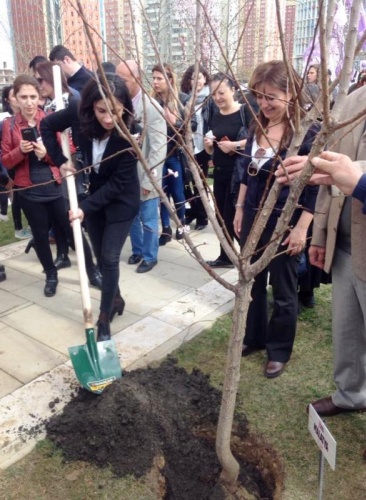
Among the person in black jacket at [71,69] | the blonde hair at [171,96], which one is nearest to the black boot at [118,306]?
the blonde hair at [171,96]

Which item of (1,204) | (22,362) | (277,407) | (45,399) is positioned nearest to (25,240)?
(1,204)

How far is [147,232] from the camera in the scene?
503 cm

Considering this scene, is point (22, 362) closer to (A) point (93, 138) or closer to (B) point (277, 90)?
(A) point (93, 138)

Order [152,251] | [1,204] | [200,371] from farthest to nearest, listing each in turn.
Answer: [1,204] < [152,251] < [200,371]

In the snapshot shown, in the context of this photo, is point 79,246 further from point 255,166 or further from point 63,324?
point 255,166

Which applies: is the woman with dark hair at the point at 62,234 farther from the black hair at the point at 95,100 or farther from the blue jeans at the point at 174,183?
the blue jeans at the point at 174,183

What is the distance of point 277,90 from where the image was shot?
2.60 meters

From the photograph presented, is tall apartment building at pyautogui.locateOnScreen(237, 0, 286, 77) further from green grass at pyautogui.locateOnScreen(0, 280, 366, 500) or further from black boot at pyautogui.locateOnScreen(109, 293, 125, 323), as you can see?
black boot at pyautogui.locateOnScreen(109, 293, 125, 323)

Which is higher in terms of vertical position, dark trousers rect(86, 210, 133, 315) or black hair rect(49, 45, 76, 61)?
black hair rect(49, 45, 76, 61)

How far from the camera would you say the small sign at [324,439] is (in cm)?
180

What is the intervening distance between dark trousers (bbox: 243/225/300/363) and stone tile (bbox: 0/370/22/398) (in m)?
1.61

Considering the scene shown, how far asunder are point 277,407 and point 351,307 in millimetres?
794

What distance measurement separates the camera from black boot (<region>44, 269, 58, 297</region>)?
14.5ft

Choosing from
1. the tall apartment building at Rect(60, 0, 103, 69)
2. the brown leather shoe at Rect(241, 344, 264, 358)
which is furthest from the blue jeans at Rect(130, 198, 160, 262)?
the brown leather shoe at Rect(241, 344, 264, 358)
